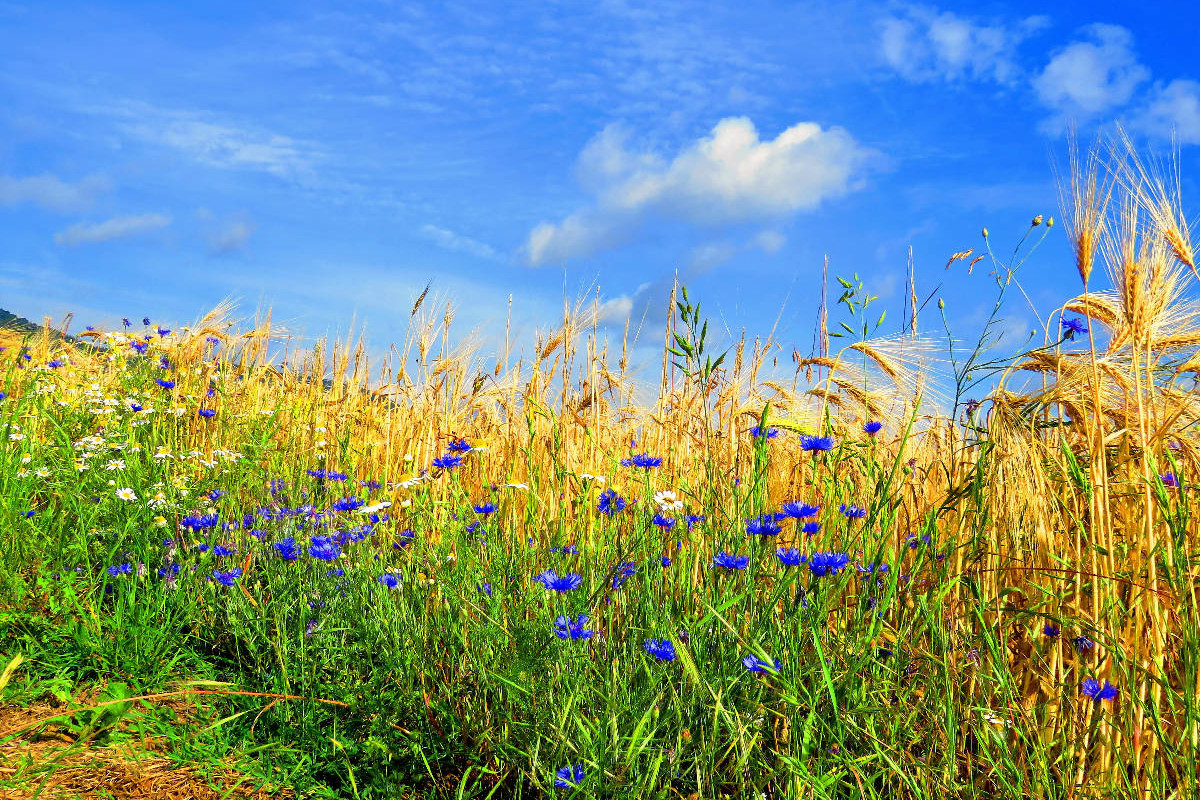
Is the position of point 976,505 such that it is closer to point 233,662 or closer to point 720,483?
point 720,483

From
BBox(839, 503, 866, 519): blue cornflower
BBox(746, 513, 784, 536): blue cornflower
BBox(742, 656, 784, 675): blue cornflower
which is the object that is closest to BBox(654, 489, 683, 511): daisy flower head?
BBox(839, 503, 866, 519): blue cornflower

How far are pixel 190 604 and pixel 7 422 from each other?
6.65ft

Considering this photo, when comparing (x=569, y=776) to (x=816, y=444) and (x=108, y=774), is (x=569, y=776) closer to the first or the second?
(x=816, y=444)

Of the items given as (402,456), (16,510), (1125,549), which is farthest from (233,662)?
(1125,549)

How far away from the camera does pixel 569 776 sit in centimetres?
166

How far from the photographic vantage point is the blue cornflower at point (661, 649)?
1740mm

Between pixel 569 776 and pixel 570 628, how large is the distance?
1.03ft

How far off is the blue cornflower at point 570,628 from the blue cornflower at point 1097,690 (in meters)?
1.18

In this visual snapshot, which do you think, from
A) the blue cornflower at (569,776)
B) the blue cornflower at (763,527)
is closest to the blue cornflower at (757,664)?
the blue cornflower at (763,527)

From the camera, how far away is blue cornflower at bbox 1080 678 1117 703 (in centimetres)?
180

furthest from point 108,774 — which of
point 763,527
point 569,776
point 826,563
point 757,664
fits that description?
point 826,563

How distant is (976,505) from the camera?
6.73 ft

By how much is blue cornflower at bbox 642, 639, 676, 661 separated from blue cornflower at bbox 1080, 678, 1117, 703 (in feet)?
3.21

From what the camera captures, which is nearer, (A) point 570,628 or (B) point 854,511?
(A) point 570,628
